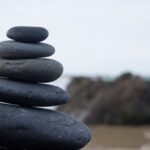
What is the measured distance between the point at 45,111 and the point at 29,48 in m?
0.86

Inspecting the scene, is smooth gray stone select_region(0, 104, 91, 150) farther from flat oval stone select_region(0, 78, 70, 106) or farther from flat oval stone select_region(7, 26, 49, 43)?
flat oval stone select_region(7, 26, 49, 43)

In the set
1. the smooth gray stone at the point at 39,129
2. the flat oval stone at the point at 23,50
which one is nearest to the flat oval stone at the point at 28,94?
the smooth gray stone at the point at 39,129

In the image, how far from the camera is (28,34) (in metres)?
7.68

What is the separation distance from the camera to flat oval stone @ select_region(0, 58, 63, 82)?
24.6 ft

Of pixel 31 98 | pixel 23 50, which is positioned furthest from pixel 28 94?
pixel 23 50

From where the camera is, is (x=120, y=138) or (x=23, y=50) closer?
(x=23, y=50)

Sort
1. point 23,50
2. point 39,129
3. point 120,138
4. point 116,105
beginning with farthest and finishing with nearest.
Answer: point 116,105, point 120,138, point 23,50, point 39,129

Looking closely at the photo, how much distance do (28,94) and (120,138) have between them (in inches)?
689

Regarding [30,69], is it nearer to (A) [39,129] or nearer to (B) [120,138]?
(A) [39,129]

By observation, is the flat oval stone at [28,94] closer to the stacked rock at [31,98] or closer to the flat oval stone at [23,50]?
the stacked rock at [31,98]

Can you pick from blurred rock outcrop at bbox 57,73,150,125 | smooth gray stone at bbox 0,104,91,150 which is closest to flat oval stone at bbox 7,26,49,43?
smooth gray stone at bbox 0,104,91,150

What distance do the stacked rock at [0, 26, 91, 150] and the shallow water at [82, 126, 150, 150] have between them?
13336 mm

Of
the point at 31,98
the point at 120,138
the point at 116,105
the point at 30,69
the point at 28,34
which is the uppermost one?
the point at 28,34

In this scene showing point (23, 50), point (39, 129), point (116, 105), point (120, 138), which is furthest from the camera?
point (116, 105)
